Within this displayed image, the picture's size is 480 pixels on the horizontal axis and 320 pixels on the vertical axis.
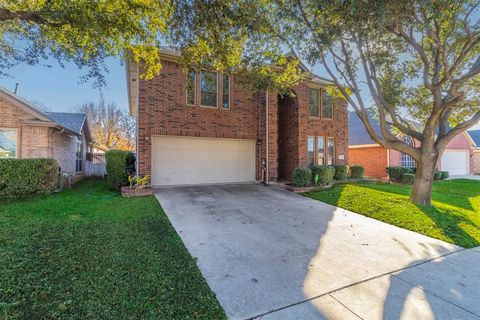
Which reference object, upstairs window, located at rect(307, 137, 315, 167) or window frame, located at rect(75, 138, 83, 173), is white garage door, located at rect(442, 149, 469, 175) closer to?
upstairs window, located at rect(307, 137, 315, 167)

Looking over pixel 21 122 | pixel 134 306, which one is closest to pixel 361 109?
pixel 134 306

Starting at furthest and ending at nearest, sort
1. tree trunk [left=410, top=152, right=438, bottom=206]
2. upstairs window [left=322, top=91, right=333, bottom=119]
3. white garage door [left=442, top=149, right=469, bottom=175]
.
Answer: white garage door [left=442, top=149, right=469, bottom=175] < upstairs window [left=322, top=91, right=333, bottom=119] < tree trunk [left=410, top=152, right=438, bottom=206]

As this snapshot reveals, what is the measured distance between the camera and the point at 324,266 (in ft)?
12.0

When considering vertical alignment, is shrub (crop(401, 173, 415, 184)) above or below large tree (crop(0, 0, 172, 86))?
below

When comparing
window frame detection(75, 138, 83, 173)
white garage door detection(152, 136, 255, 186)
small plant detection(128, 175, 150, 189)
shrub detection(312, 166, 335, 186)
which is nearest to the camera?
small plant detection(128, 175, 150, 189)

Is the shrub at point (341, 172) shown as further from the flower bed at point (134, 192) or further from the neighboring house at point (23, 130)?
the neighboring house at point (23, 130)

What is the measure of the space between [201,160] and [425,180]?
28.8 ft

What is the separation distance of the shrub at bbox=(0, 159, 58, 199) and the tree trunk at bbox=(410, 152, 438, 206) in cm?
1320

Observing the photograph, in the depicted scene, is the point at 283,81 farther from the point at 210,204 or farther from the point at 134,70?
the point at 134,70

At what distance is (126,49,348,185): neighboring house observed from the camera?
32.7 ft

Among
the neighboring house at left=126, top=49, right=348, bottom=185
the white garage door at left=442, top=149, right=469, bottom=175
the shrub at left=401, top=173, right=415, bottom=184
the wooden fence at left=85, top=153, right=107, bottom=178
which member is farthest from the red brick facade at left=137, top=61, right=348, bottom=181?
the white garage door at left=442, top=149, right=469, bottom=175

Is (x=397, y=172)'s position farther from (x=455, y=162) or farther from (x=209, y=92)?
(x=455, y=162)

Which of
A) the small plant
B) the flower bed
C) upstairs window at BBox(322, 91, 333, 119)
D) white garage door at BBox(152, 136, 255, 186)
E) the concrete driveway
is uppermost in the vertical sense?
upstairs window at BBox(322, 91, 333, 119)

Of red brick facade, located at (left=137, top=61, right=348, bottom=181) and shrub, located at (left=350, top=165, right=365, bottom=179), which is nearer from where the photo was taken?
red brick facade, located at (left=137, top=61, right=348, bottom=181)
